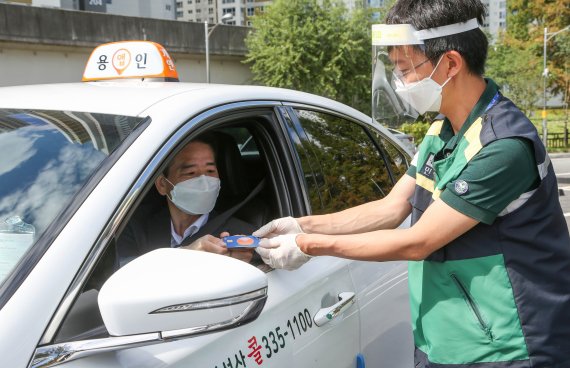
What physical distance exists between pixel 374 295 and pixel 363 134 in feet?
2.90

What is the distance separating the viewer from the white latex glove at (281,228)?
2.21m

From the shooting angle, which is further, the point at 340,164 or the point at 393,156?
the point at 393,156

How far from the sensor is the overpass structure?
21.5 metres

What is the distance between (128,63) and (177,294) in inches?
67.8

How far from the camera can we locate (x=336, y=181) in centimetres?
268

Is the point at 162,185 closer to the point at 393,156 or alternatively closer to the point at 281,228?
the point at 281,228

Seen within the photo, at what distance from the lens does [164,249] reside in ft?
4.77

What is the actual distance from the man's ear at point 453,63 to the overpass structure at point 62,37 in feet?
70.4

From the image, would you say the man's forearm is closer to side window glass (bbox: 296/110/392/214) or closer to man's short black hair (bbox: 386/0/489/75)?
side window glass (bbox: 296/110/392/214)

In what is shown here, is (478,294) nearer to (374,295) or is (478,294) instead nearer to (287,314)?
(287,314)

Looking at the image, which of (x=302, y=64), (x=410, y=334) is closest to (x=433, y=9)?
(x=410, y=334)

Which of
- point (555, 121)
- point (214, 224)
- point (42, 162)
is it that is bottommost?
point (555, 121)

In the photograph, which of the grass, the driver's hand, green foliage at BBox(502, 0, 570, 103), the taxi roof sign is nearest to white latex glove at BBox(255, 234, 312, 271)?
the driver's hand

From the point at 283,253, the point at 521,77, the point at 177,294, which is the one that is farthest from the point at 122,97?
the point at 521,77
